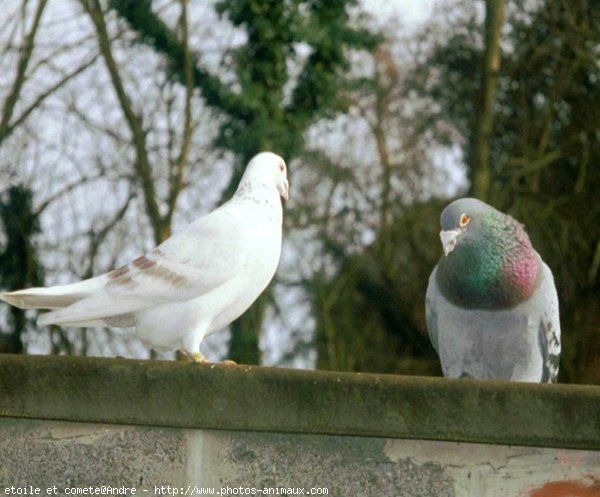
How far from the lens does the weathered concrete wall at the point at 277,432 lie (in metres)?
3.30

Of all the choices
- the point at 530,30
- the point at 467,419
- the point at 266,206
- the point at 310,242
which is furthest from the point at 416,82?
the point at 467,419

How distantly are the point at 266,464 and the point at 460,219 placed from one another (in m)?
1.75

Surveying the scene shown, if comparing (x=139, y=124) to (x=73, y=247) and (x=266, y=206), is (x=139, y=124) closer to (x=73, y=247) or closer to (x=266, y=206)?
(x=73, y=247)

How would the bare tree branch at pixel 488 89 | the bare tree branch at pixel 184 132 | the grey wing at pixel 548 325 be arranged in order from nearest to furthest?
the grey wing at pixel 548 325, the bare tree branch at pixel 184 132, the bare tree branch at pixel 488 89

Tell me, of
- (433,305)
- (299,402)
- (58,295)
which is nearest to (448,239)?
(433,305)

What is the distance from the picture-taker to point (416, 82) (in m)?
12.4

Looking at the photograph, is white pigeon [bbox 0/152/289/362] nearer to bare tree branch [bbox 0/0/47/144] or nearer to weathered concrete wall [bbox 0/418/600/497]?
weathered concrete wall [bbox 0/418/600/497]

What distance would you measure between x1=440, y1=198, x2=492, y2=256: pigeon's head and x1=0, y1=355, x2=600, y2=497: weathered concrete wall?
149 cm

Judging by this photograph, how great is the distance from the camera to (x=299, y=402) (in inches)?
130

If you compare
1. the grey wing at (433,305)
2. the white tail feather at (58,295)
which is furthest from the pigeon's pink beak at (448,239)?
the white tail feather at (58,295)

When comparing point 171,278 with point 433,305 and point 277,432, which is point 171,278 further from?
point 433,305

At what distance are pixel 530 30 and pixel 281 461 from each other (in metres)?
9.59

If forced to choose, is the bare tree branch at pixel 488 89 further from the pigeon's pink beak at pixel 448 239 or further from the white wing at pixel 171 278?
the white wing at pixel 171 278

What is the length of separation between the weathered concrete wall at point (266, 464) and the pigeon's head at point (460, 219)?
1496 mm
